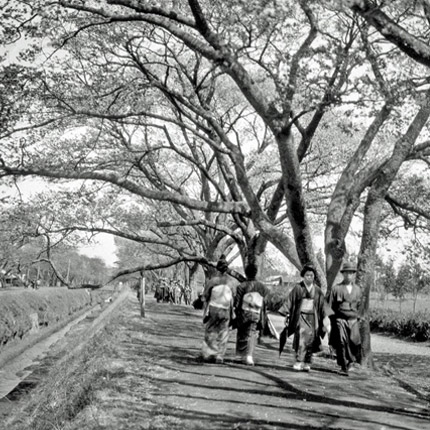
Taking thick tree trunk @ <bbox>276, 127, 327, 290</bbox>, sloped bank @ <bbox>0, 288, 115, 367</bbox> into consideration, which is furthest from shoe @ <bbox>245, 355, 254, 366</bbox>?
sloped bank @ <bbox>0, 288, 115, 367</bbox>

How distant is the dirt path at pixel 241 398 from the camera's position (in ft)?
16.6

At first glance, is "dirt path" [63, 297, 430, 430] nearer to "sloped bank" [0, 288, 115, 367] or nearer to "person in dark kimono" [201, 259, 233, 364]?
"person in dark kimono" [201, 259, 233, 364]

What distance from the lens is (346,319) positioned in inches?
348

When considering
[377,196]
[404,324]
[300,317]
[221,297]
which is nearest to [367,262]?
[377,196]

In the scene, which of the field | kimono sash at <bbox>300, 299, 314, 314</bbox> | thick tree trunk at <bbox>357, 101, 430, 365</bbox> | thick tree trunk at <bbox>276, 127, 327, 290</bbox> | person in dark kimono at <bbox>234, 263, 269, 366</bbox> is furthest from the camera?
the field

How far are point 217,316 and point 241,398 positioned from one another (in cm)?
334

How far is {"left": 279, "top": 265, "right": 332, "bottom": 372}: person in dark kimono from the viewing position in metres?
8.73

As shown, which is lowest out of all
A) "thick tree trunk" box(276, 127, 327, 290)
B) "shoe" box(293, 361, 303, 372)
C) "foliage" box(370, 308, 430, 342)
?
"shoe" box(293, 361, 303, 372)

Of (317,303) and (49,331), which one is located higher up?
(317,303)

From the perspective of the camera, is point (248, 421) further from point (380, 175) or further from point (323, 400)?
point (380, 175)

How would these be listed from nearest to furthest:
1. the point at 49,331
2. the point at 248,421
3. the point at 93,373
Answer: the point at 248,421 < the point at 93,373 < the point at 49,331

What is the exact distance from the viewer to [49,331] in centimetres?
2888

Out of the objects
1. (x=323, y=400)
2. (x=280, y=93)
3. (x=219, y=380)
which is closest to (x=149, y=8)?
(x=280, y=93)

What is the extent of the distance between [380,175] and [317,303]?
2.94 m
